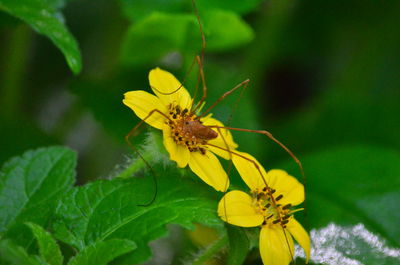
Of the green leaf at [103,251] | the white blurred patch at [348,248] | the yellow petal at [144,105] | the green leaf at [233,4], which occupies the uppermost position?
the green leaf at [233,4]

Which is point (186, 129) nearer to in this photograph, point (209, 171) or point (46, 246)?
point (209, 171)

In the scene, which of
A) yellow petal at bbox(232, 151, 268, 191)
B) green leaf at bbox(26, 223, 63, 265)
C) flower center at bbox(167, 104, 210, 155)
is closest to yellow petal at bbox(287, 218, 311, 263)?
yellow petal at bbox(232, 151, 268, 191)

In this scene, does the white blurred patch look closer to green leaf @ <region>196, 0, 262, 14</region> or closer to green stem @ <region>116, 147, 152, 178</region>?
green stem @ <region>116, 147, 152, 178</region>

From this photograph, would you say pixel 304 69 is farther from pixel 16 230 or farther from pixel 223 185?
pixel 16 230

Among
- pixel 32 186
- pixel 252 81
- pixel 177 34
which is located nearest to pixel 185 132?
pixel 32 186

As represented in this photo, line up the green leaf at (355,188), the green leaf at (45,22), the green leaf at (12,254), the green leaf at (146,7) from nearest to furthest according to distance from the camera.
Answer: the green leaf at (12,254) < the green leaf at (45,22) < the green leaf at (355,188) < the green leaf at (146,7)

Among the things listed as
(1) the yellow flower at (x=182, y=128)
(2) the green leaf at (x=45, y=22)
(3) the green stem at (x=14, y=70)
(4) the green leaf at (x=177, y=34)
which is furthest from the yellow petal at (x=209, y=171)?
(3) the green stem at (x=14, y=70)

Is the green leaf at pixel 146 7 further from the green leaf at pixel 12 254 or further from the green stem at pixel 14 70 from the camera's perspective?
the green leaf at pixel 12 254
